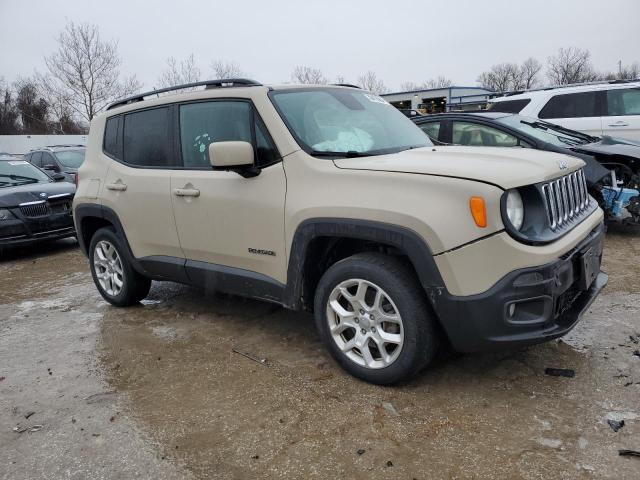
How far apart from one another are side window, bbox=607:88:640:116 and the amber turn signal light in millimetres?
7527

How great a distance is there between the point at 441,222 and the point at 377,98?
1.98 metres

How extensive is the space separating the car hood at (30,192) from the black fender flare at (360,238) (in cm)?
610

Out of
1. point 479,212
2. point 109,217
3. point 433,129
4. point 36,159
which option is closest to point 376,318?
point 479,212

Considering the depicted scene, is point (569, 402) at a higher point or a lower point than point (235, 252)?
lower

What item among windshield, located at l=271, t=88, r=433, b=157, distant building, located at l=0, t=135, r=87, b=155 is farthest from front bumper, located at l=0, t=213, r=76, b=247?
distant building, located at l=0, t=135, r=87, b=155

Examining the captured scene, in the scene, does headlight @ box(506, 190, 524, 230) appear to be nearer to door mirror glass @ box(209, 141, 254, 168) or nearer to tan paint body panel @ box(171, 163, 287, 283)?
tan paint body panel @ box(171, 163, 287, 283)

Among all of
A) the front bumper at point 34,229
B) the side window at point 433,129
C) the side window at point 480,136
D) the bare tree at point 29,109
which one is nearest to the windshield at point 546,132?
the side window at point 480,136

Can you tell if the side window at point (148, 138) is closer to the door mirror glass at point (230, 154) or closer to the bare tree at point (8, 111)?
the door mirror glass at point (230, 154)

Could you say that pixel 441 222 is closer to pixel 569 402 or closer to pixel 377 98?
pixel 569 402

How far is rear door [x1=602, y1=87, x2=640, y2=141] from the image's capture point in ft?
27.8

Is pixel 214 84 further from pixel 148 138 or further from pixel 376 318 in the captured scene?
pixel 376 318

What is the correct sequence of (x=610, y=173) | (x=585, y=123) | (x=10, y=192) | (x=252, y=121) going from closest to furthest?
(x=252, y=121) < (x=610, y=173) < (x=10, y=192) < (x=585, y=123)

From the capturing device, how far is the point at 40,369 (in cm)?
374

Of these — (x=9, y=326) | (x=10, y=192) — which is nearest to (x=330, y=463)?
(x=9, y=326)
